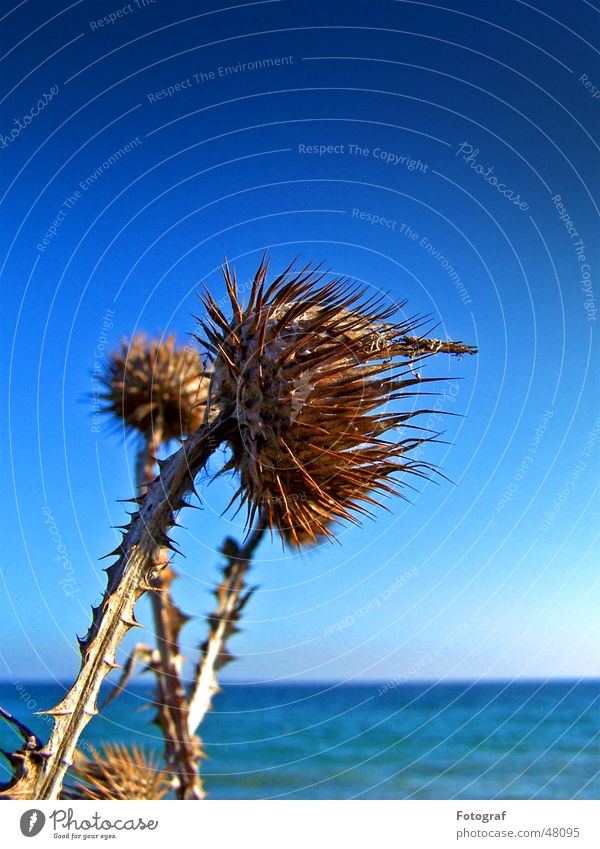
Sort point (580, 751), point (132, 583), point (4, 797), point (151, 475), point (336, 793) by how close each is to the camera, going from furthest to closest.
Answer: point (580, 751) → point (336, 793) → point (151, 475) → point (132, 583) → point (4, 797)

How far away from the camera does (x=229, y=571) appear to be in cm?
674

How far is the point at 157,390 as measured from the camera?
899 cm

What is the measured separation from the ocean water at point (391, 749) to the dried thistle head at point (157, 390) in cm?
1155

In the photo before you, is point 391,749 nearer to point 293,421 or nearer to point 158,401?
point 158,401

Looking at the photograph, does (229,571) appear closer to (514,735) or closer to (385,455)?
(385,455)

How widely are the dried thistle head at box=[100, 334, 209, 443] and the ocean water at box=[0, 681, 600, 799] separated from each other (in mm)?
11552

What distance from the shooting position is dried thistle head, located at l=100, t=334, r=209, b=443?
8.91m

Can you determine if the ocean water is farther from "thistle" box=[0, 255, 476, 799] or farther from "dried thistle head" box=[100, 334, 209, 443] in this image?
"thistle" box=[0, 255, 476, 799]

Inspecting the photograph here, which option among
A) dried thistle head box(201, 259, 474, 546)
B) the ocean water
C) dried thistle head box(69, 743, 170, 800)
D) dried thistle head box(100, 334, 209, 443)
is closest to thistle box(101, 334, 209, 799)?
dried thistle head box(100, 334, 209, 443)

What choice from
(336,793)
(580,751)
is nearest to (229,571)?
(336,793)

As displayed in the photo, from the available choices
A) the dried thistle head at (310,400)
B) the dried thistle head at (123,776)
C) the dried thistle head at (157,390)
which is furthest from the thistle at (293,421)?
the dried thistle head at (157,390)

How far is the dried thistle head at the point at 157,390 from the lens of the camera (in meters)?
8.91

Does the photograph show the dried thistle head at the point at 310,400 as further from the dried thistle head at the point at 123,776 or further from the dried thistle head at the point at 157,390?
the dried thistle head at the point at 157,390

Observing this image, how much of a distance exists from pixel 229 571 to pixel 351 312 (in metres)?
3.21
